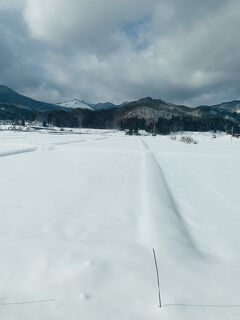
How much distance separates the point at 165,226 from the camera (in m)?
5.65

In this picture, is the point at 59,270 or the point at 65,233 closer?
the point at 59,270

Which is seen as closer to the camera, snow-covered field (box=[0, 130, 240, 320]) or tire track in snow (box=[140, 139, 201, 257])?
snow-covered field (box=[0, 130, 240, 320])

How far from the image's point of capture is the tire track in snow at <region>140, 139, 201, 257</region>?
185 inches

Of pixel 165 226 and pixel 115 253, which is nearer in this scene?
pixel 115 253

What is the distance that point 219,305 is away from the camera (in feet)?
10.5

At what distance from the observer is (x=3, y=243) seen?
451cm

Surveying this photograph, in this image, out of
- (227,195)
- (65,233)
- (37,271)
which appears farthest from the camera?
(227,195)

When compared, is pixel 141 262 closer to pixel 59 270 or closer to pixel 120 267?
pixel 120 267

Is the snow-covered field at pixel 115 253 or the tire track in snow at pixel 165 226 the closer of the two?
the snow-covered field at pixel 115 253

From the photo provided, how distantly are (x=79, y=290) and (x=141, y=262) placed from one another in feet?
3.37

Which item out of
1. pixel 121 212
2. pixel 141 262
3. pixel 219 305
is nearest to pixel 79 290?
pixel 141 262

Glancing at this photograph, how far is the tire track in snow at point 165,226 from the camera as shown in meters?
4.69

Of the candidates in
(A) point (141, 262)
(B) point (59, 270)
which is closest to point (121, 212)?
(A) point (141, 262)

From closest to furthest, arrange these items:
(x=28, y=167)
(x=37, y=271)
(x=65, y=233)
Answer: (x=37, y=271), (x=65, y=233), (x=28, y=167)
